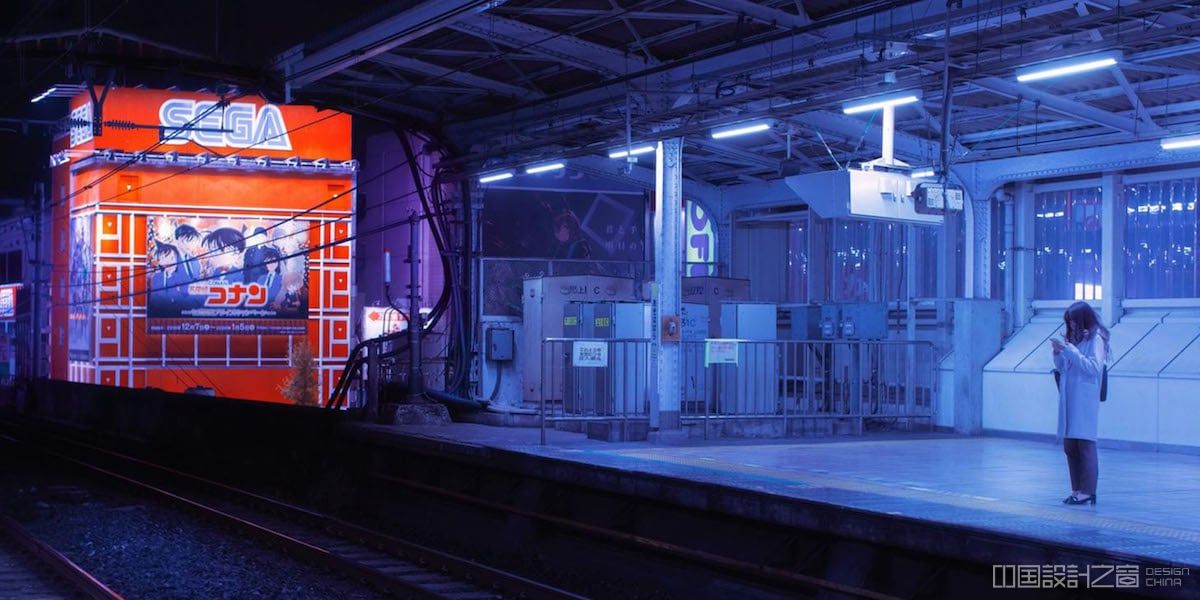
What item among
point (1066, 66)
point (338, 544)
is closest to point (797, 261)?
point (1066, 66)

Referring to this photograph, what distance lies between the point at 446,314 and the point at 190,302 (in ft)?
34.4

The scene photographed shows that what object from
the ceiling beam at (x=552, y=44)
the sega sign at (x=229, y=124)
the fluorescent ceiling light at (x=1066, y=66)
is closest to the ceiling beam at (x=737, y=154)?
the ceiling beam at (x=552, y=44)

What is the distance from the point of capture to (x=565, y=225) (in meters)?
28.5

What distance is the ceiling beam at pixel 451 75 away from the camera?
19719 mm

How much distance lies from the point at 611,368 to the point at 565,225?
33.1ft

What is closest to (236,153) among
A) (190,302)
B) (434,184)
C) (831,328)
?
(190,302)

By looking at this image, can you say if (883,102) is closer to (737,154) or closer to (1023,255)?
(1023,255)

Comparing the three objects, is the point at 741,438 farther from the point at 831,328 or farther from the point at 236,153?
the point at 236,153

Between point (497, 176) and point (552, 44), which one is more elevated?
point (552, 44)

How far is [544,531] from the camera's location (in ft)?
45.9

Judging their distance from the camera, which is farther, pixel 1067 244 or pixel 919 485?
pixel 1067 244

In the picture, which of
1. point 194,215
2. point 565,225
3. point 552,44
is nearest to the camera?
point 552,44

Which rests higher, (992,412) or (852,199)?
(852,199)

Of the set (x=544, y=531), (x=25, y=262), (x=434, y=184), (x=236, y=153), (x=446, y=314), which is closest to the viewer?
(x=544, y=531)
